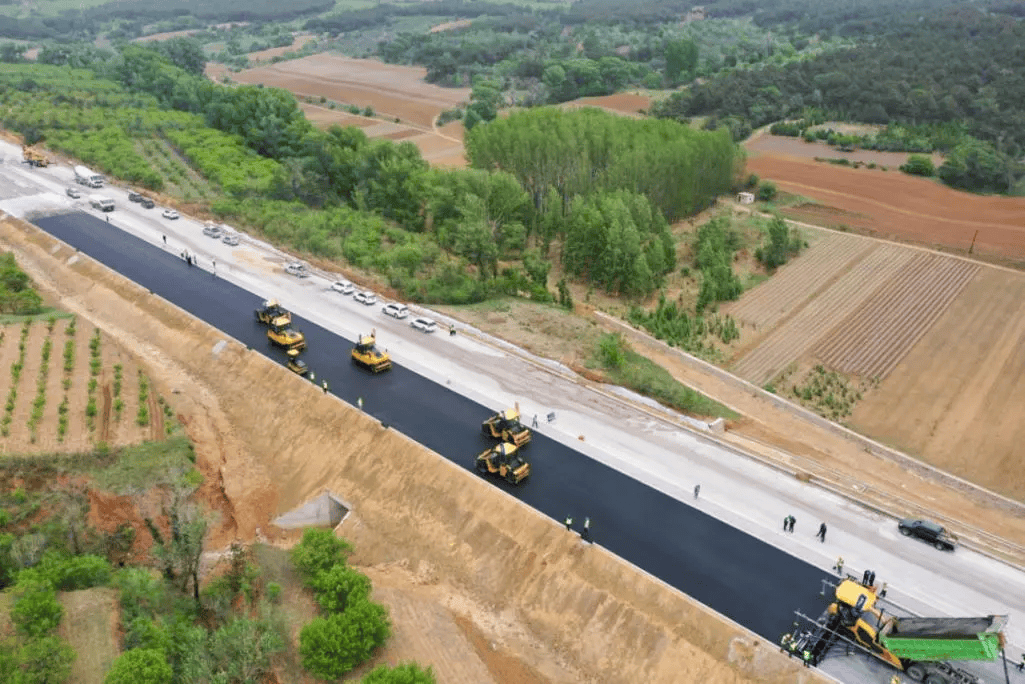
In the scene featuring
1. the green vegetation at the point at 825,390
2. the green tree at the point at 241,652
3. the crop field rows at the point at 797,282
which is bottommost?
the green vegetation at the point at 825,390

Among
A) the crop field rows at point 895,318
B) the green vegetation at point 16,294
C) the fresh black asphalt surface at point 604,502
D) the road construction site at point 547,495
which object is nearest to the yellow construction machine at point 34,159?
the green vegetation at point 16,294

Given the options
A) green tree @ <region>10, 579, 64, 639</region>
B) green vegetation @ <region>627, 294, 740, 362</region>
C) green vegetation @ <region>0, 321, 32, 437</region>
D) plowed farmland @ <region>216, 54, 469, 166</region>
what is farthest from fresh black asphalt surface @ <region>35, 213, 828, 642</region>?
plowed farmland @ <region>216, 54, 469, 166</region>

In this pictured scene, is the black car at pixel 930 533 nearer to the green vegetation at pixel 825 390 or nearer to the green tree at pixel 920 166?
the green vegetation at pixel 825 390

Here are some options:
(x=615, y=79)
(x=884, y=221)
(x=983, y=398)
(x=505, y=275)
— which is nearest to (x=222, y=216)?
(x=505, y=275)

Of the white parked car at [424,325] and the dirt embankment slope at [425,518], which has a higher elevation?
the white parked car at [424,325]

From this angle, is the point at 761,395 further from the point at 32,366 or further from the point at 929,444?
the point at 32,366

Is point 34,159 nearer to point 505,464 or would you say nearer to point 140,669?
point 505,464
